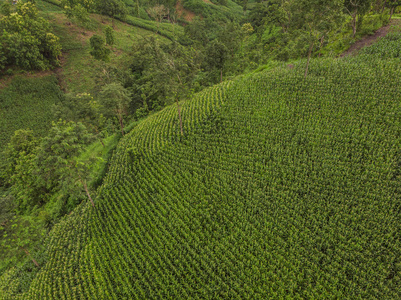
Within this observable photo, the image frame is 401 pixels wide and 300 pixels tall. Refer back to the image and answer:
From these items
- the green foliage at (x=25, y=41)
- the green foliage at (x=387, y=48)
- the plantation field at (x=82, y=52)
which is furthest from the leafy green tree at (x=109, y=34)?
the green foliage at (x=387, y=48)

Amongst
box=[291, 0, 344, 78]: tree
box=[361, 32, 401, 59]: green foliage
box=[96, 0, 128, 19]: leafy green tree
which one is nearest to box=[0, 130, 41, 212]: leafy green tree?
box=[291, 0, 344, 78]: tree

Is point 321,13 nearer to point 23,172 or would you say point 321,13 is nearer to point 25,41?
point 23,172

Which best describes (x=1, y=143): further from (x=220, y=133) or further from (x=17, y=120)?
(x=220, y=133)

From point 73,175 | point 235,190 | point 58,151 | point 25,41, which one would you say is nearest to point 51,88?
point 25,41

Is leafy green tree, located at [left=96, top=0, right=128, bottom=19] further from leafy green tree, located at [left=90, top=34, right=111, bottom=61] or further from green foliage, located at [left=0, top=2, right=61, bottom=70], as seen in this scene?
leafy green tree, located at [left=90, top=34, right=111, bottom=61]

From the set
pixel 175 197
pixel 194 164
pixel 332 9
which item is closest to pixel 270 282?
pixel 175 197

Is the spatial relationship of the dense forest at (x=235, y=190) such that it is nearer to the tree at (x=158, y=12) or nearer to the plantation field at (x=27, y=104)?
the plantation field at (x=27, y=104)
